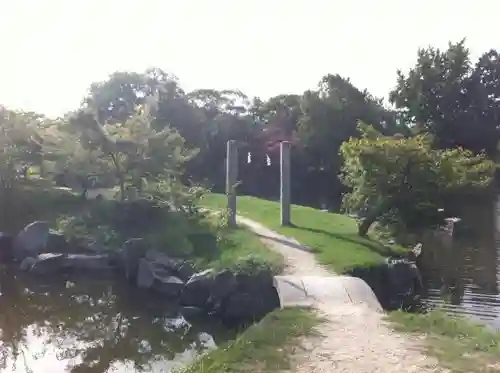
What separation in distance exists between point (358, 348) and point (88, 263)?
29.1 feet

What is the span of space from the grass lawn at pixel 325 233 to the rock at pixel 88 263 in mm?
4094

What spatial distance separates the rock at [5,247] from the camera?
14914 millimetres

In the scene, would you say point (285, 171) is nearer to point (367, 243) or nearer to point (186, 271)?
point (367, 243)

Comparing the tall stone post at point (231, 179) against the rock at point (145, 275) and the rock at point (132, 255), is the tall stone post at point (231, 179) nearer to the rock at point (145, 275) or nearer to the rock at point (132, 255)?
the rock at point (132, 255)

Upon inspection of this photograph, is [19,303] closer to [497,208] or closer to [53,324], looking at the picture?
[53,324]

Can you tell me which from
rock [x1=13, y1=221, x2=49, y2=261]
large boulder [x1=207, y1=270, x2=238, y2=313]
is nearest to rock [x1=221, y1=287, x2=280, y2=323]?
large boulder [x1=207, y1=270, x2=238, y2=313]

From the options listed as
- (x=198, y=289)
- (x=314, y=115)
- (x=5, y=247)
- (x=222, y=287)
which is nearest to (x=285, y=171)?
(x=198, y=289)

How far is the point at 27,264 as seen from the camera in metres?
14.0

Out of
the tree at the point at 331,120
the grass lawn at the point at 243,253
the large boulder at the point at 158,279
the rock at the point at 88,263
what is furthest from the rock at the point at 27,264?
the tree at the point at 331,120

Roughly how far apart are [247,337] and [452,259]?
965 cm

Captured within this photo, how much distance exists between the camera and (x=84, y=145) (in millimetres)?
15961

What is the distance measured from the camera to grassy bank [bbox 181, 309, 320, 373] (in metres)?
5.82

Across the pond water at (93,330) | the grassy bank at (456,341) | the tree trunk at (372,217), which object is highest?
the tree trunk at (372,217)

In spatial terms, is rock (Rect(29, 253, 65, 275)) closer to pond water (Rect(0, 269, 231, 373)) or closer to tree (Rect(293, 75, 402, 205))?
pond water (Rect(0, 269, 231, 373))
